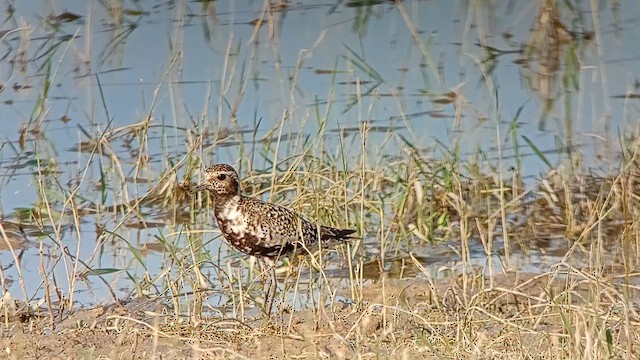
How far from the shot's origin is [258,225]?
789cm

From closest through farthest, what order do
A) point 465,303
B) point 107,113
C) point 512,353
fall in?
point 512,353 → point 465,303 → point 107,113

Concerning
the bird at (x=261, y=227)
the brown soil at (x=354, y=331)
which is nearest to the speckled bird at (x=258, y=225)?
the bird at (x=261, y=227)

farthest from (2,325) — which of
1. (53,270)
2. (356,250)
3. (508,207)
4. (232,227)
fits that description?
(508,207)

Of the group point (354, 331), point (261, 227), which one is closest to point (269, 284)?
point (261, 227)

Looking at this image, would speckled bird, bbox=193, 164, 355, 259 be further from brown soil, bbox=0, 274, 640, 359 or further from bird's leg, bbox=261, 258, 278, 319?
brown soil, bbox=0, 274, 640, 359

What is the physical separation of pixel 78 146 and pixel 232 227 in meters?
2.79

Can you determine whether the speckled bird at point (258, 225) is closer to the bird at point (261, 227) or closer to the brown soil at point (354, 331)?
the bird at point (261, 227)

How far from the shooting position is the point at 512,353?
6.53m

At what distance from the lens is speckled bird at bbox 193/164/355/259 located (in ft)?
25.9

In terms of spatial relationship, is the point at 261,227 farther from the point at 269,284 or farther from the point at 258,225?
the point at 269,284

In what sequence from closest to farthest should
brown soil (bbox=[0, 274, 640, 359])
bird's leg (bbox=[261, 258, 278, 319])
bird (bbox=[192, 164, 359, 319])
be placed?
brown soil (bbox=[0, 274, 640, 359])
bird's leg (bbox=[261, 258, 278, 319])
bird (bbox=[192, 164, 359, 319])

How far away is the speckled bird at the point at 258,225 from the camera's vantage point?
25.9 ft

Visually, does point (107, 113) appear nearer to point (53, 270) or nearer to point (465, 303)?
point (53, 270)

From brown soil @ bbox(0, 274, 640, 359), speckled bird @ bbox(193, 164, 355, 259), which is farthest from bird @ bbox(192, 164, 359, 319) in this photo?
brown soil @ bbox(0, 274, 640, 359)
